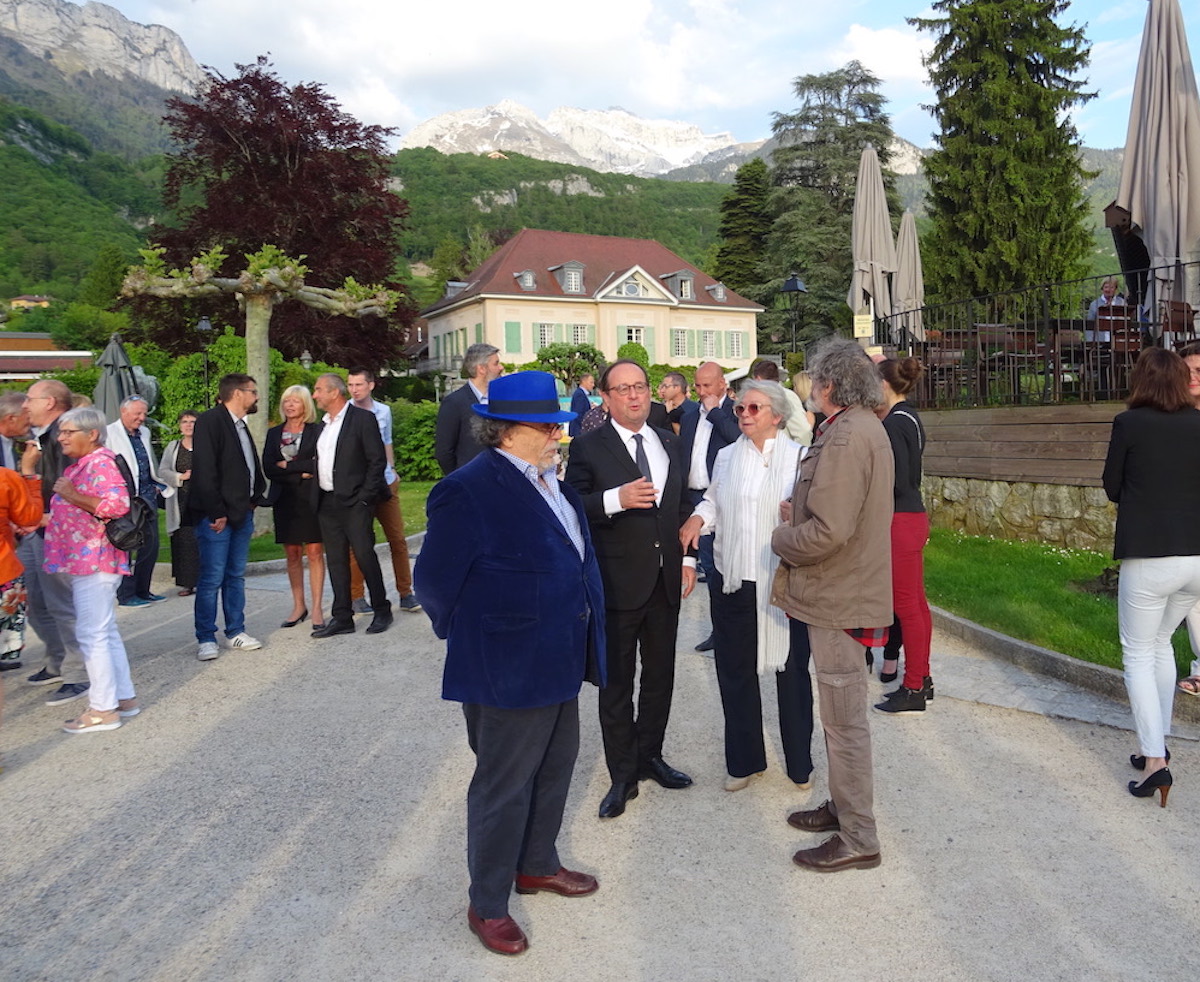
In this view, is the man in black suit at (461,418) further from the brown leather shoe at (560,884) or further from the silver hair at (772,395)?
the brown leather shoe at (560,884)

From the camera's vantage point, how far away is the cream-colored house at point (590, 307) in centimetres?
5544

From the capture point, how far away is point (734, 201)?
64.7 m

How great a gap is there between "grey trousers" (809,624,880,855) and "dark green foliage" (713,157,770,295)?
61392mm

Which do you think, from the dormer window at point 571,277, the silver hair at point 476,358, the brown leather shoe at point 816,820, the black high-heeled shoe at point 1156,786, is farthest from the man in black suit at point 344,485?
the dormer window at point 571,277

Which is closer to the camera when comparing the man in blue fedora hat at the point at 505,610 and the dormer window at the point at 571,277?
the man in blue fedora hat at the point at 505,610

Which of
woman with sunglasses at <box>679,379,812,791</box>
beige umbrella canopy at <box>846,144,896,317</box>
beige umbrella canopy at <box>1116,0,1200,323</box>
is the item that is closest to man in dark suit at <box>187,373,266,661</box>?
woman with sunglasses at <box>679,379,812,791</box>

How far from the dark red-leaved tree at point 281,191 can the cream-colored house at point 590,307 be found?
23985 millimetres

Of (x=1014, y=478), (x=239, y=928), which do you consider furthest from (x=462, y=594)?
(x=1014, y=478)

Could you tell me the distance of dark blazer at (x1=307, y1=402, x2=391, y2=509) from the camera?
23.9ft

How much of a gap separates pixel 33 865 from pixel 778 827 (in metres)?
3.10

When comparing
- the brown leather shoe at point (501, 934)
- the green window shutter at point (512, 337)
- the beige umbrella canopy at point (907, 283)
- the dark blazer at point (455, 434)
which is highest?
the green window shutter at point (512, 337)

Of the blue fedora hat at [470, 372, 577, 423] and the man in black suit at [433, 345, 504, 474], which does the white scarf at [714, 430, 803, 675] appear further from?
the man in black suit at [433, 345, 504, 474]

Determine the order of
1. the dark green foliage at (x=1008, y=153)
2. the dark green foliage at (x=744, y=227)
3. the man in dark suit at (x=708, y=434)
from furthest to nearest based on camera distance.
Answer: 1. the dark green foliage at (x=744, y=227)
2. the dark green foliage at (x=1008, y=153)
3. the man in dark suit at (x=708, y=434)

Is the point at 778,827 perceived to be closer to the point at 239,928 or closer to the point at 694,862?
the point at 694,862
